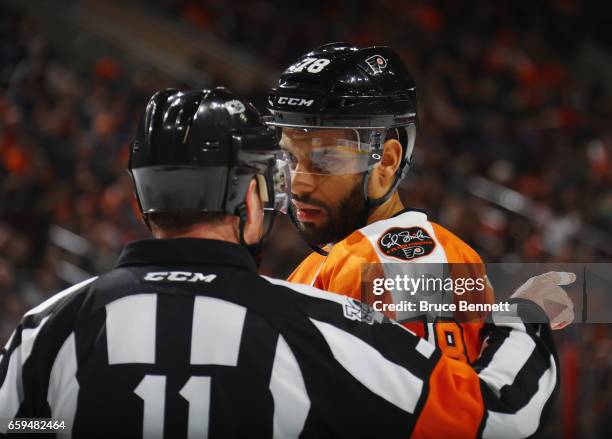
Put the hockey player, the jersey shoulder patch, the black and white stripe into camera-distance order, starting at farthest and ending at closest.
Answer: the hockey player, the jersey shoulder patch, the black and white stripe

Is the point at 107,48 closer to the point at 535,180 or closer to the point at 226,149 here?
the point at 535,180

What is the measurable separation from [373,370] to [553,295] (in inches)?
22.9

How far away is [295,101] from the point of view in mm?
2713

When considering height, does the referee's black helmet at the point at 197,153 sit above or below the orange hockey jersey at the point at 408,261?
above

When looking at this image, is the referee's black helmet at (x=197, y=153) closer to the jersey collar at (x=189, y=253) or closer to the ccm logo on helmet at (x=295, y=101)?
the jersey collar at (x=189, y=253)

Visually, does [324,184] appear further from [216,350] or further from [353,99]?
[216,350]

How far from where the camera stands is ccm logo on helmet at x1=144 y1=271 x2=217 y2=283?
2037 millimetres

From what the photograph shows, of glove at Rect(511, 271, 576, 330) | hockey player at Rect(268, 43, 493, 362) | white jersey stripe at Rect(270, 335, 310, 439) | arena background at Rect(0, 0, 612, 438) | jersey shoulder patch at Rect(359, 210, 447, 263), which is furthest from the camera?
arena background at Rect(0, 0, 612, 438)

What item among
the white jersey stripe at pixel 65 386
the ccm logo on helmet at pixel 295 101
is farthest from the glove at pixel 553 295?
the white jersey stripe at pixel 65 386

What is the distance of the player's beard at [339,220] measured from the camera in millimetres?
2752

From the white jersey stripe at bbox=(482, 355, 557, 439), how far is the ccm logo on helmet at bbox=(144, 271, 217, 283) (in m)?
0.68

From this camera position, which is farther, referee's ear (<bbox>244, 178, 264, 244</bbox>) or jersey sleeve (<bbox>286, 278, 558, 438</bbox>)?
referee's ear (<bbox>244, 178, 264, 244</bbox>)

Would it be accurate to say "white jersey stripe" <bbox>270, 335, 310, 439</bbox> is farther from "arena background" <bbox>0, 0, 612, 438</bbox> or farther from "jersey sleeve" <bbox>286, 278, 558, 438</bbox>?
"arena background" <bbox>0, 0, 612, 438</bbox>

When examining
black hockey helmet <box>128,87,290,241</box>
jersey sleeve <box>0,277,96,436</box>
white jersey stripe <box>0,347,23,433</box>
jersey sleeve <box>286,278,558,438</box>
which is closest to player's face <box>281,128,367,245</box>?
black hockey helmet <box>128,87,290,241</box>
